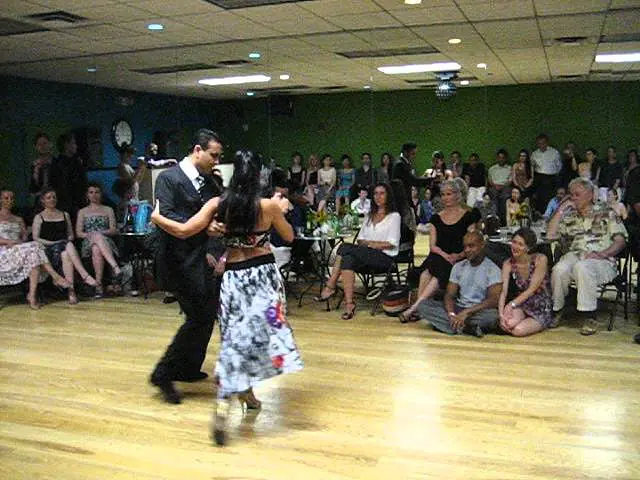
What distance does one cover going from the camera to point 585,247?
5.61 meters

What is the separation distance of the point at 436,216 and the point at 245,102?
357 inches

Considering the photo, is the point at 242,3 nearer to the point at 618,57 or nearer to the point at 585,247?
the point at 585,247

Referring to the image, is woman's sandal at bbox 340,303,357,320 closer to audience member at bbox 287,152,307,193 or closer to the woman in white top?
the woman in white top

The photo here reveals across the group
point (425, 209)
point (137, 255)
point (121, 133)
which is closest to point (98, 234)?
point (137, 255)

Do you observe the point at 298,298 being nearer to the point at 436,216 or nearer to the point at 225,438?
the point at 436,216

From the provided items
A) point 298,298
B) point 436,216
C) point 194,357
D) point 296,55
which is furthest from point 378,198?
point 296,55

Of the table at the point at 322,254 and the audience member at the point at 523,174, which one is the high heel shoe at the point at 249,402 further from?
the audience member at the point at 523,174

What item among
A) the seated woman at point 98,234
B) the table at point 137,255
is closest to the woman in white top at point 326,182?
the table at point 137,255

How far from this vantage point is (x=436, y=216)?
6.05 m

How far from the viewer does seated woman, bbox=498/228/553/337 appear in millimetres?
5293

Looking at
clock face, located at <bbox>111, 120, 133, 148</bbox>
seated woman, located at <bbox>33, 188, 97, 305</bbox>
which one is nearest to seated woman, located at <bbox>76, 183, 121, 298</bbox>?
seated woman, located at <bbox>33, 188, 97, 305</bbox>

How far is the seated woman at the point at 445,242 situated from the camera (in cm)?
578

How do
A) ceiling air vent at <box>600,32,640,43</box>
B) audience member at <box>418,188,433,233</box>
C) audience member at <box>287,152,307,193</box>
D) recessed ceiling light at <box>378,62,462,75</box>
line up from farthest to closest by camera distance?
audience member at <box>287,152,307,193</box>
recessed ceiling light at <box>378,62,462,75</box>
audience member at <box>418,188,433,233</box>
ceiling air vent at <box>600,32,640,43</box>

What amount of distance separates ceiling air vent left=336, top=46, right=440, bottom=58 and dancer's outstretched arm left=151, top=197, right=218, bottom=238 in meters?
5.56
